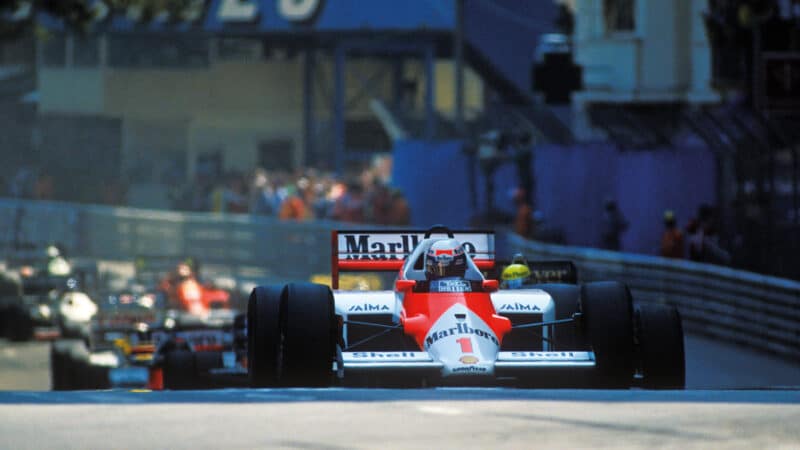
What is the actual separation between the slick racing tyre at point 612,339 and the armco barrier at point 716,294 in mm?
8226

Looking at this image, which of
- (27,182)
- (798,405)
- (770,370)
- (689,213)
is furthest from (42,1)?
(798,405)

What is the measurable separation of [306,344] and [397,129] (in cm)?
4492

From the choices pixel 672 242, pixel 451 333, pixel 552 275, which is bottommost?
pixel 451 333

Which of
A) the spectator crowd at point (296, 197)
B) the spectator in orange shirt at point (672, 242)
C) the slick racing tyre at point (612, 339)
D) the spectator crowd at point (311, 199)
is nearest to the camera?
the slick racing tyre at point (612, 339)

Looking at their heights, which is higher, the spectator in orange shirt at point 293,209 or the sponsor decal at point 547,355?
the spectator in orange shirt at point 293,209

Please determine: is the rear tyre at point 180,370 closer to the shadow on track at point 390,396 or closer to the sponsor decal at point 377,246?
the sponsor decal at point 377,246

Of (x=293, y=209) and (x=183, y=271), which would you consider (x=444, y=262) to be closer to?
(x=183, y=271)

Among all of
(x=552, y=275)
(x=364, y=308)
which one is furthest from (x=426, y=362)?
(x=552, y=275)

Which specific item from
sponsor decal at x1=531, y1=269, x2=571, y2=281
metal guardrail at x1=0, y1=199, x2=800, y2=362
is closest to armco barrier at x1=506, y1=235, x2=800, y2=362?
metal guardrail at x1=0, y1=199, x2=800, y2=362

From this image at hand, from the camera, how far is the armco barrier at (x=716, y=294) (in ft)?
70.8

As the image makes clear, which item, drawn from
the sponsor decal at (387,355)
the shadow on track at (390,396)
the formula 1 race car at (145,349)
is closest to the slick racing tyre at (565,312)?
the sponsor decal at (387,355)

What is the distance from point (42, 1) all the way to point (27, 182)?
984 centimetres

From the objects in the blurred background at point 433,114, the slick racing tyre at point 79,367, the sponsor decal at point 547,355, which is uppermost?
the blurred background at point 433,114

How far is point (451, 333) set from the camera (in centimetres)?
1295
